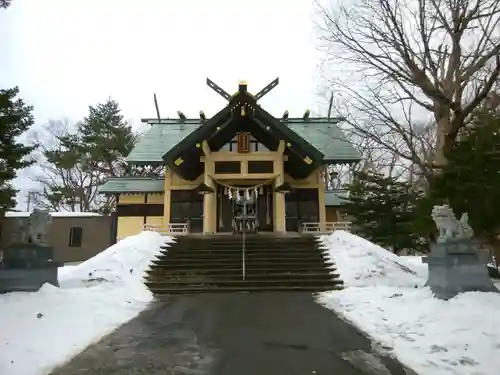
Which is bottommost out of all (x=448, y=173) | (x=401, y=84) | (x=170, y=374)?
(x=170, y=374)

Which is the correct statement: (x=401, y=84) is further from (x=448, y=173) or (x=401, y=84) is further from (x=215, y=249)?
(x=215, y=249)

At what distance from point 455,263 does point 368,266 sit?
3.20 metres

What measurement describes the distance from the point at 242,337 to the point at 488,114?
29.2ft

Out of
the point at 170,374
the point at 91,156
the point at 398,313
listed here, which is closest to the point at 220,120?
the point at 398,313

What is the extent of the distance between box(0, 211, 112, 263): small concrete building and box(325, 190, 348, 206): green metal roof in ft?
42.1

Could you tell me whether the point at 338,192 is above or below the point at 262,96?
below

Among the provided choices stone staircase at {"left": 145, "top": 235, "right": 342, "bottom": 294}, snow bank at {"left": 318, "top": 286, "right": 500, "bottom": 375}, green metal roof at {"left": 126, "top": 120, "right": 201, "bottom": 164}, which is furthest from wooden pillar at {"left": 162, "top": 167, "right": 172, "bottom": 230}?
snow bank at {"left": 318, "top": 286, "right": 500, "bottom": 375}

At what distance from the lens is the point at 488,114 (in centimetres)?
1017

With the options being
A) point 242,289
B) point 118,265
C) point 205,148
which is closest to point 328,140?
point 205,148

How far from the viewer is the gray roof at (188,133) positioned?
2041 centimetres

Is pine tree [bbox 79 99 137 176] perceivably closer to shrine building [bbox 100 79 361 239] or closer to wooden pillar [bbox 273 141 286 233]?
shrine building [bbox 100 79 361 239]

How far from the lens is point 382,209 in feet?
62.5

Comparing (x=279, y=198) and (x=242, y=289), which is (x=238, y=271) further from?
(x=279, y=198)

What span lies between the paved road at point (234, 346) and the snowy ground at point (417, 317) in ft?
1.32
